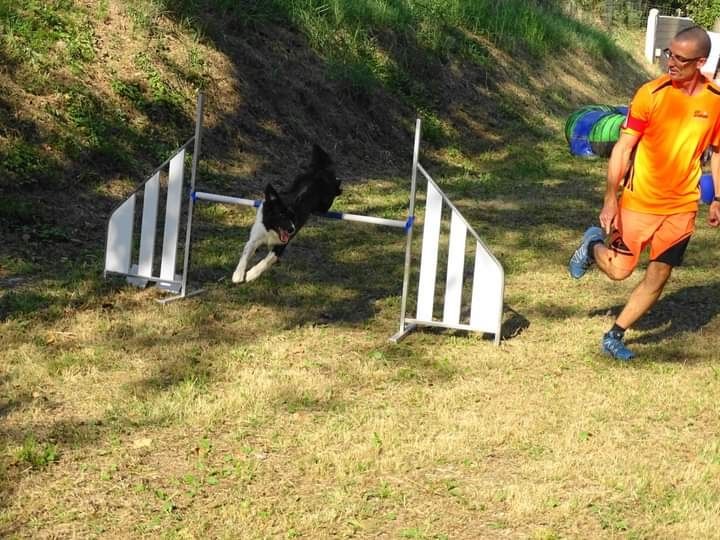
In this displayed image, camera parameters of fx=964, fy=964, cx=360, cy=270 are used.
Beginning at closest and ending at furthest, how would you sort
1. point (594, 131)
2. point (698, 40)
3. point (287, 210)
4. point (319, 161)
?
point (698, 40)
point (287, 210)
point (319, 161)
point (594, 131)

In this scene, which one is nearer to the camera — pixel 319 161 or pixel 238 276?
pixel 238 276

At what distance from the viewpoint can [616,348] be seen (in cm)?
594

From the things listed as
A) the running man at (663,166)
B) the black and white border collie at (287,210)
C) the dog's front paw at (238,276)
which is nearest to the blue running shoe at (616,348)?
the running man at (663,166)

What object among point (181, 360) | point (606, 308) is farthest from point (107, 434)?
point (606, 308)

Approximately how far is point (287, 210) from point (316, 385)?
1546 mm

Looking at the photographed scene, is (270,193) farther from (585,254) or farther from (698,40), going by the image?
(698,40)

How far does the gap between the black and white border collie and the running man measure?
208 cm

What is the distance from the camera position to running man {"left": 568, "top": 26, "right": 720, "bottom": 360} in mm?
5230

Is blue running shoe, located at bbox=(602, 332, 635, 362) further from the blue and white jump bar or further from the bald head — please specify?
the bald head

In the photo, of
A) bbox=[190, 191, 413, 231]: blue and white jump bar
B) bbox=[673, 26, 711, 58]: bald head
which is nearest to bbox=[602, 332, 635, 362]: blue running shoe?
bbox=[190, 191, 413, 231]: blue and white jump bar

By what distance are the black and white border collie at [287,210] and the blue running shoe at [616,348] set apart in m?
2.20

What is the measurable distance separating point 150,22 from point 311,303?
21.7ft

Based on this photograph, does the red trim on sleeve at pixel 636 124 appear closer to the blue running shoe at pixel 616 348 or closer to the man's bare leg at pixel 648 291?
the man's bare leg at pixel 648 291

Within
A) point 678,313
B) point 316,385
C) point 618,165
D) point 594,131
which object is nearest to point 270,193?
point 316,385
